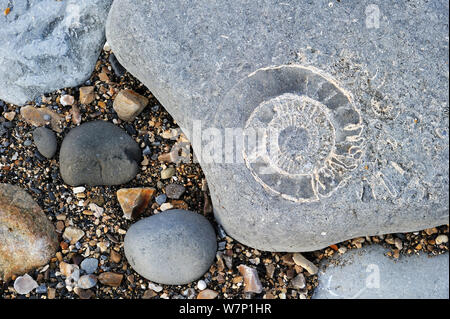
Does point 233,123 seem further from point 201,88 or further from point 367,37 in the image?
point 367,37

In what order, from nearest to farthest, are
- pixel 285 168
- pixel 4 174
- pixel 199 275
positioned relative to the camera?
pixel 285 168 → pixel 199 275 → pixel 4 174

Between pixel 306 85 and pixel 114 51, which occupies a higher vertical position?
pixel 306 85

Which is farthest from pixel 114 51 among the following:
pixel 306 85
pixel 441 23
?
pixel 441 23

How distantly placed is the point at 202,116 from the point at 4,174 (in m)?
1.17

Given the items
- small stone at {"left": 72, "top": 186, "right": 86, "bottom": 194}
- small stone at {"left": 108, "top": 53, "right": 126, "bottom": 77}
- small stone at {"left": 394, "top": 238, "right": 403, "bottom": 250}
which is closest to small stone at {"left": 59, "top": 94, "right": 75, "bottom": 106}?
small stone at {"left": 108, "top": 53, "right": 126, "bottom": 77}

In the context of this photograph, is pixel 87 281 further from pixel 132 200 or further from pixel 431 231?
pixel 431 231

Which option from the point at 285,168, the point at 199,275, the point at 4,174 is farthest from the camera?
the point at 4,174

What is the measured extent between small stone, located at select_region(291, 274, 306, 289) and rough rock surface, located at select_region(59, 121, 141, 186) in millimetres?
1020

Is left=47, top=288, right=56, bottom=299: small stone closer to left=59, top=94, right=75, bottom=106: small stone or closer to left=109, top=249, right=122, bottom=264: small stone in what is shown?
left=109, top=249, right=122, bottom=264: small stone

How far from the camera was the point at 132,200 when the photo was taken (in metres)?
2.60

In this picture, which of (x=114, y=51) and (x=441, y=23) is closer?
(x=441, y=23)

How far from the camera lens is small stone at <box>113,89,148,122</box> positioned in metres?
2.69

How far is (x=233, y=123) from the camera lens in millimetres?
2363

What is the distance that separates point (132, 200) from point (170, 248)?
37cm
